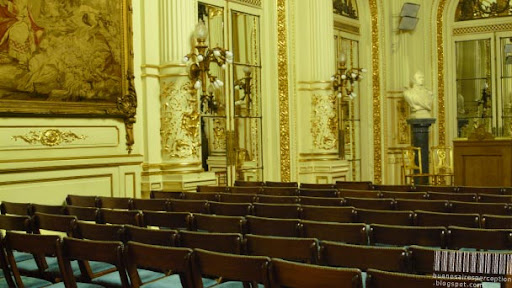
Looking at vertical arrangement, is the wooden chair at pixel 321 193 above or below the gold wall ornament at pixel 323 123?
below

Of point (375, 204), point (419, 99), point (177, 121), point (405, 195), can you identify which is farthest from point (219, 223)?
point (419, 99)

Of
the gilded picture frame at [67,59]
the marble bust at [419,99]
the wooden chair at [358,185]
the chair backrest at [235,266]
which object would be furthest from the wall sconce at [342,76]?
the chair backrest at [235,266]

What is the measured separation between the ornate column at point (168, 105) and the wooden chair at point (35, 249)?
461cm

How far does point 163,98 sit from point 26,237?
528 centimetres

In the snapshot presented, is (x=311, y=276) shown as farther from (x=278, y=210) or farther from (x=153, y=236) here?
(x=278, y=210)

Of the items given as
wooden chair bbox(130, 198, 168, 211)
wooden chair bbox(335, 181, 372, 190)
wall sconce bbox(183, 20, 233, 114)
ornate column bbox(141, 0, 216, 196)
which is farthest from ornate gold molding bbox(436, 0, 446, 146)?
wooden chair bbox(130, 198, 168, 211)

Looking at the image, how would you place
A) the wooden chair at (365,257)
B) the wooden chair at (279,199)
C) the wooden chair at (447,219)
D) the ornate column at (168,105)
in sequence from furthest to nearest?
the ornate column at (168,105), the wooden chair at (279,199), the wooden chair at (447,219), the wooden chair at (365,257)

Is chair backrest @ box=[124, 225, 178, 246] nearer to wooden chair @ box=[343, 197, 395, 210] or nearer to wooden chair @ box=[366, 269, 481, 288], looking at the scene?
wooden chair @ box=[366, 269, 481, 288]

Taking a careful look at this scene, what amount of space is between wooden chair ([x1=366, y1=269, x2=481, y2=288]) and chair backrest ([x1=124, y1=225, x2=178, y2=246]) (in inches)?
64.1

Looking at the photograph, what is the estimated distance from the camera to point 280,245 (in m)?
3.78

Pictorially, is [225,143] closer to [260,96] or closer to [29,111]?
[260,96]

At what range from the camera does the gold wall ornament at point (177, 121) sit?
30.1ft

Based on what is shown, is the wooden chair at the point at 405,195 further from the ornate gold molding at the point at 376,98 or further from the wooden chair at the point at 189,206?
the ornate gold molding at the point at 376,98

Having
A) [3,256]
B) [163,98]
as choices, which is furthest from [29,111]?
[3,256]
